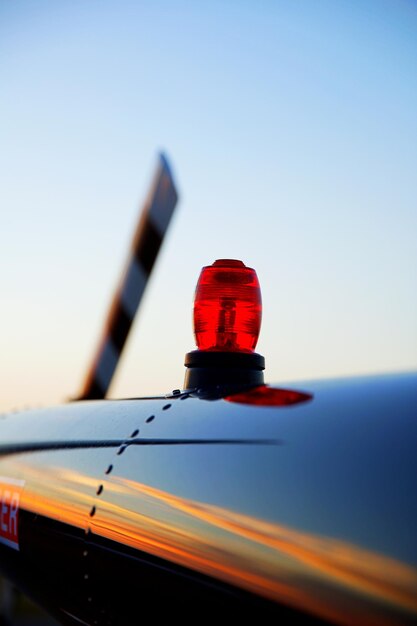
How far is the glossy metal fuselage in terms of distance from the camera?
3.94 ft

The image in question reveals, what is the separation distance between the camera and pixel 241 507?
4.74 feet

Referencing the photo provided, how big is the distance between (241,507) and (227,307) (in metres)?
1.05

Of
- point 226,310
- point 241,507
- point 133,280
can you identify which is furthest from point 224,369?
point 133,280

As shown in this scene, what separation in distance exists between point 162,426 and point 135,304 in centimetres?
315

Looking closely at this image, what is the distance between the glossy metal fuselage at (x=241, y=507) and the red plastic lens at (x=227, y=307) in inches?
12.6

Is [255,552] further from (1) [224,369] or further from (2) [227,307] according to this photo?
(2) [227,307]

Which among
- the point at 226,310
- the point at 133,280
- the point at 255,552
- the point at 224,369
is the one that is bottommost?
the point at 255,552

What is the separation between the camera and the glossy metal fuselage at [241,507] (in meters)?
1.20

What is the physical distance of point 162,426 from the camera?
1.89 meters

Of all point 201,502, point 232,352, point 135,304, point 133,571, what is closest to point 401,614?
point 201,502

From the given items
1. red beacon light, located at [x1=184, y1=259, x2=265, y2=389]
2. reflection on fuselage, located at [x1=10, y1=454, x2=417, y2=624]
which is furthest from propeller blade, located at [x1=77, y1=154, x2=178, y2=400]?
reflection on fuselage, located at [x1=10, y1=454, x2=417, y2=624]

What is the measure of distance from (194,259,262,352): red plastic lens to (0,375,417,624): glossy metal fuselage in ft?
1.05

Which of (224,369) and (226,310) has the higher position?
(226,310)

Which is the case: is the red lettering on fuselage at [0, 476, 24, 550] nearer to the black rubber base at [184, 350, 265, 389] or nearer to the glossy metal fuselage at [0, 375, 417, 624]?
the glossy metal fuselage at [0, 375, 417, 624]
